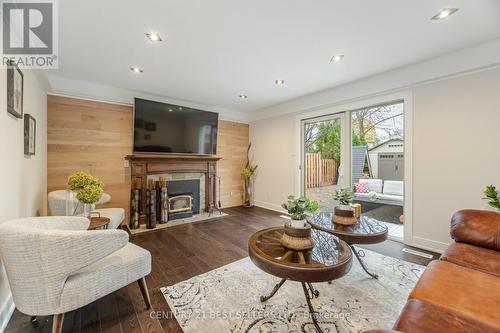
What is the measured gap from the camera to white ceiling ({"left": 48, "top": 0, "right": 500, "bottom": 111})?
5.97 ft

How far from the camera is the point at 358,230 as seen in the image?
2.08 m

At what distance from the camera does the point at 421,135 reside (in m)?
2.92

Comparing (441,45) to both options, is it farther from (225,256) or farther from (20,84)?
(20,84)

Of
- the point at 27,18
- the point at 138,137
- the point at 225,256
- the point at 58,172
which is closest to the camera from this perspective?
the point at 27,18

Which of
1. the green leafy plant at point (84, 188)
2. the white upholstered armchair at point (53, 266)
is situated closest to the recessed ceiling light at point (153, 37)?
the green leafy plant at point (84, 188)

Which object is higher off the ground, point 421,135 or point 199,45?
point 199,45

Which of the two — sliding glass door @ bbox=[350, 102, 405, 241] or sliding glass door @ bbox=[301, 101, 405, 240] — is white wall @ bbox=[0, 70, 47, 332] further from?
sliding glass door @ bbox=[350, 102, 405, 241]

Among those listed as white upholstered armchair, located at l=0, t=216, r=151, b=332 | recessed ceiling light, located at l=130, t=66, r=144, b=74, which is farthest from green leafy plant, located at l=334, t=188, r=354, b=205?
recessed ceiling light, located at l=130, t=66, r=144, b=74

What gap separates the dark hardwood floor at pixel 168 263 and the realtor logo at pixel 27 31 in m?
2.07

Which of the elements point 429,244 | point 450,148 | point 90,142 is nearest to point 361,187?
point 429,244

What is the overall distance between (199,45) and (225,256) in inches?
102

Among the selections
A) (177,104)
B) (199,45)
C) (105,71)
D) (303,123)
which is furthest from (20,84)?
(303,123)

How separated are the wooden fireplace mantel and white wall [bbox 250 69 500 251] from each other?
3791mm

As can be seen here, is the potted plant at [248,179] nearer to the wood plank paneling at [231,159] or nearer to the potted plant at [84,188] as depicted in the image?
the wood plank paneling at [231,159]
